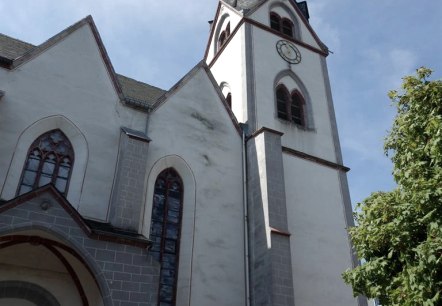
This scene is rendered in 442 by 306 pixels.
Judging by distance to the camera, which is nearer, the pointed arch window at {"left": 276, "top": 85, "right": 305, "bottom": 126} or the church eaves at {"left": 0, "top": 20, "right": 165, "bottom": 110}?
the church eaves at {"left": 0, "top": 20, "right": 165, "bottom": 110}

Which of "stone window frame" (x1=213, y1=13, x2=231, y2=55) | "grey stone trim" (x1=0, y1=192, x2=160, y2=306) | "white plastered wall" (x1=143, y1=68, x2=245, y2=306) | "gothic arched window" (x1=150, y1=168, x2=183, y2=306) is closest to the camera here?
"grey stone trim" (x1=0, y1=192, x2=160, y2=306)

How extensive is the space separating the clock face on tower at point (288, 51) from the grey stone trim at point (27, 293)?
14.6 meters

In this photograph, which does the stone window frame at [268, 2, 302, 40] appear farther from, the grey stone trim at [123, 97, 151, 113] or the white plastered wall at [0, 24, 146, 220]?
the white plastered wall at [0, 24, 146, 220]

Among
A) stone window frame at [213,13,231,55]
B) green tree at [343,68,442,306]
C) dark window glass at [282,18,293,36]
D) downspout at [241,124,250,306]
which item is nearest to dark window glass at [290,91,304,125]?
downspout at [241,124,250,306]

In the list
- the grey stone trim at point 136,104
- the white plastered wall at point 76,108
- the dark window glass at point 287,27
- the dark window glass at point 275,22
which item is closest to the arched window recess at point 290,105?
the dark window glass at point 275,22

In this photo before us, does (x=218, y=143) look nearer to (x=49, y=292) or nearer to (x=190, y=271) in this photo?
(x=190, y=271)

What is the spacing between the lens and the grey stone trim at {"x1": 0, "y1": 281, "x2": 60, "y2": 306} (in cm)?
1076

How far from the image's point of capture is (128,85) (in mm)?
19391

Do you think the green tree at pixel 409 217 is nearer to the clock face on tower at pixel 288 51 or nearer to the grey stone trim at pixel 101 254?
the grey stone trim at pixel 101 254

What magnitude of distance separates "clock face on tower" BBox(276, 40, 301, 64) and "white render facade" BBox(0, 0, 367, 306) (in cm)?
345

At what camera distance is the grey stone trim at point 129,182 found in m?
12.1

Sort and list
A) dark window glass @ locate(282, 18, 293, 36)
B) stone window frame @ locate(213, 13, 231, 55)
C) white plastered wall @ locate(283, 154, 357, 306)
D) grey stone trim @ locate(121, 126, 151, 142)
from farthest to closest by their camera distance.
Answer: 1. stone window frame @ locate(213, 13, 231, 55)
2. dark window glass @ locate(282, 18, 293, 36)
3. white plastered wall @ locate(283, 154, 357, 306)
4. grey stone trim @ locate(121, 126, 151, 142)

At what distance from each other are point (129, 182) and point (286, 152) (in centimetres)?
667

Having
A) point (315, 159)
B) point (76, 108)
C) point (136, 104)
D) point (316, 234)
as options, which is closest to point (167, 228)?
point (136, 104)
